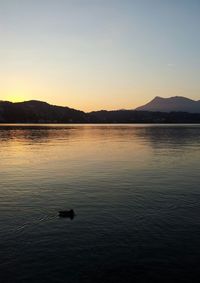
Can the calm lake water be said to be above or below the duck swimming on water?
below

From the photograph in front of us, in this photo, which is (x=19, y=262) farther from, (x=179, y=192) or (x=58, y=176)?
(x=58, y=176)

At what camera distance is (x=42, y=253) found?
2589 cm

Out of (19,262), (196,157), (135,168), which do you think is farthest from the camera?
(196,157)

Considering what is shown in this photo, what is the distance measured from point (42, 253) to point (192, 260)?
11.0 metres

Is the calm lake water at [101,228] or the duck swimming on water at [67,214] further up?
the duck swimming on water at [67,214]

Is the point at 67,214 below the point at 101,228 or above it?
above

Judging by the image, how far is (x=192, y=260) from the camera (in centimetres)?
2473

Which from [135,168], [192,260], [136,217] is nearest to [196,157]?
[135,168]

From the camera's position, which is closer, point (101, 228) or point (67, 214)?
point (101, 228)

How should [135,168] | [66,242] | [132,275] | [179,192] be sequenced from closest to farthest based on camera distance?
[132,275] → [66,242] → [179,192] → [135,168]

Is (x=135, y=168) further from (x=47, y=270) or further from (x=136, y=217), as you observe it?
(x=47, y=270)

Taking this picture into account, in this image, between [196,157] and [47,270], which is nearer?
[47,270]

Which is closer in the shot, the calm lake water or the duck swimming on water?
the calm lake water

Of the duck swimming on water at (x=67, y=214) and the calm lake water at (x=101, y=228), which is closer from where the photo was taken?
the calm lake water at (x=101, y=228)
